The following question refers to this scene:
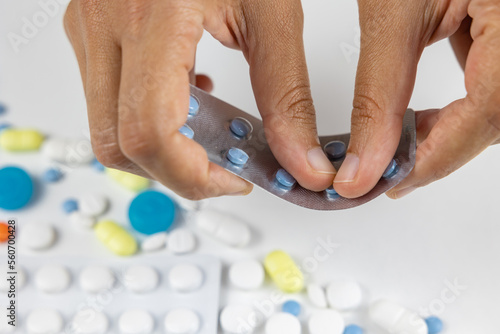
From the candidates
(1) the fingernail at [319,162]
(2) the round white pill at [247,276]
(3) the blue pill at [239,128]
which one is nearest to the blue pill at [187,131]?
(3) the blue pill at [239,128]

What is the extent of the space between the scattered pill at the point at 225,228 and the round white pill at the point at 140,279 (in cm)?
17

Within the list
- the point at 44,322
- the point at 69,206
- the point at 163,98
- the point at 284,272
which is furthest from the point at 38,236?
the point at 163,98

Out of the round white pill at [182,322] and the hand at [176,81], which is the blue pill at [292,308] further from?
the hand at [176,81]

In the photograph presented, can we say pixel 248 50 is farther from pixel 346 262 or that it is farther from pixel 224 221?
pixel 346 262

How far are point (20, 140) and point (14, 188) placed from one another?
168 millimetres

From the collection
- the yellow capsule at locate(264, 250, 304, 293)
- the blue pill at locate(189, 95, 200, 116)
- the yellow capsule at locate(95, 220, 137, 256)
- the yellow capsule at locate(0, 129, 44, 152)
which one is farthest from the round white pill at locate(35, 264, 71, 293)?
the blue pill at locate(189, 95, 200, 116)

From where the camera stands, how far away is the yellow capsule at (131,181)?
4.81 feet

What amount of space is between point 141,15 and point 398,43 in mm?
490

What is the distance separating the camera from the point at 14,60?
1.75 m

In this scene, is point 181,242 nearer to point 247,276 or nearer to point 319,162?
point 247,276

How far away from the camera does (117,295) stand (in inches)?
52.7

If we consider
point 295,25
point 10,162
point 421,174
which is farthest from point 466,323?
point 10,162

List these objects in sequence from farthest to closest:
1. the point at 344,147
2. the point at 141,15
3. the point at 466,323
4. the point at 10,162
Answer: the point at 10,162, the point at 466,323, the point at 344,147, the point at 141,15

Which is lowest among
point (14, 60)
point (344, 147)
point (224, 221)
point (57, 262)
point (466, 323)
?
point (57, 262)
